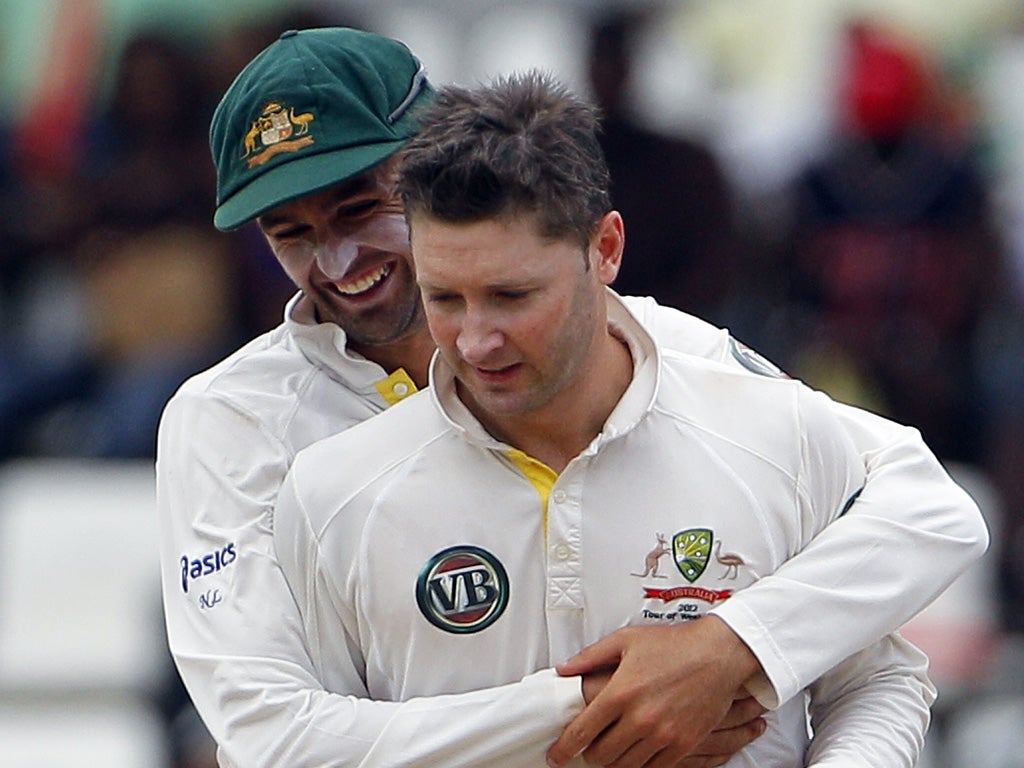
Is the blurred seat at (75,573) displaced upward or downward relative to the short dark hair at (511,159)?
downward

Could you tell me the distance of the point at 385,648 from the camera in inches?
120

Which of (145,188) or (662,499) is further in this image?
(145,188)

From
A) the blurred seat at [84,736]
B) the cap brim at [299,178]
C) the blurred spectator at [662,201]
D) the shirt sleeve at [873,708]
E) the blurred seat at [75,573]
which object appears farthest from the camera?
the blurred spectator at [662,201]

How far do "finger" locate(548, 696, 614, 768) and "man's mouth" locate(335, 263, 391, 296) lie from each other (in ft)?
2.56

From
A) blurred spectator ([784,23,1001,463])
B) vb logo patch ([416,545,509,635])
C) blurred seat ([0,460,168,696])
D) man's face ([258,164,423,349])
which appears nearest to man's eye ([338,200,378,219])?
man's face ([258,164,423,349])

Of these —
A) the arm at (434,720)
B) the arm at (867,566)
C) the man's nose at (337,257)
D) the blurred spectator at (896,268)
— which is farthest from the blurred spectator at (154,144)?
the arm at (434,720)

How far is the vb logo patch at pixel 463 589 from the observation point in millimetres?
2984

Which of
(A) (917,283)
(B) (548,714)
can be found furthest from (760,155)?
(B) (548,714)

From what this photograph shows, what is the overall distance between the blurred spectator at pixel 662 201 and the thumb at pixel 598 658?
4130mm

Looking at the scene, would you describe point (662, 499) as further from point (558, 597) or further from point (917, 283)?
point (917, 283)

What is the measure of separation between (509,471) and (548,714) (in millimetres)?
332

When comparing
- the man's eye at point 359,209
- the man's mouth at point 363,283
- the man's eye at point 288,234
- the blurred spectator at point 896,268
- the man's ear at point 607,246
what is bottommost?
the blurred spectator at point 896,268

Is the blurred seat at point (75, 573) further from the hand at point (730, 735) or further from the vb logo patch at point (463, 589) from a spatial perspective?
the hand at point (730, 735)

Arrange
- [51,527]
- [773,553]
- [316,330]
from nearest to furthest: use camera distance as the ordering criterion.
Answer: [773,553] < [316,330] < [51,527]
